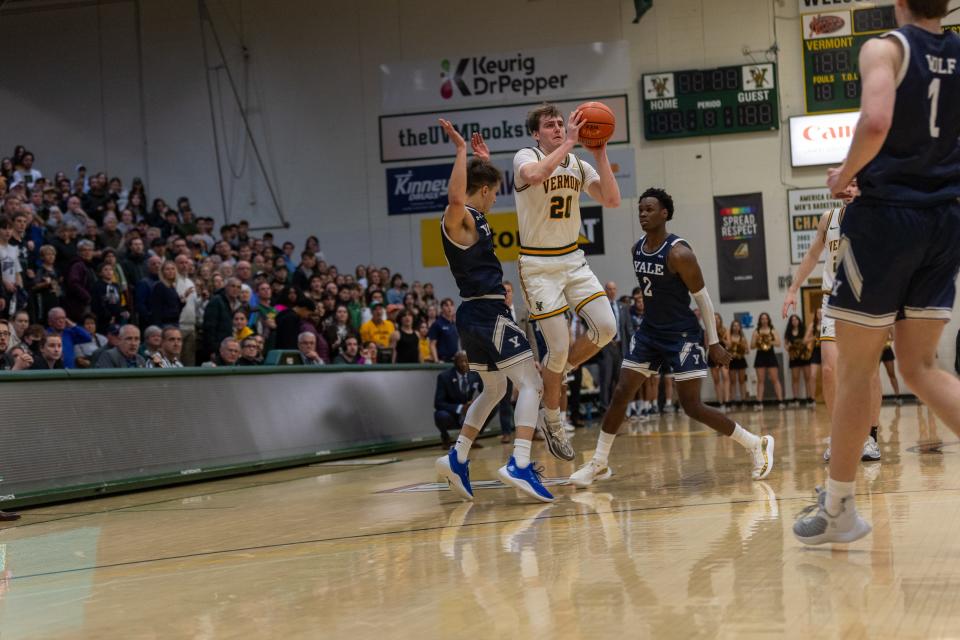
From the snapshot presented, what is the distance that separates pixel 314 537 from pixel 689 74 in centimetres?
1870

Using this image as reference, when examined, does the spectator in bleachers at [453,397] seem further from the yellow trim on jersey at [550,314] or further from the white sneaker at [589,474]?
the yellow trim on jersey at [550,314]

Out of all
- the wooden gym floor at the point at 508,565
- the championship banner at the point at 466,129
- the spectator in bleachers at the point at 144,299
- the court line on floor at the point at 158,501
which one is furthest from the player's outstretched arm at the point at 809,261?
the championship banner at the point at 466,129

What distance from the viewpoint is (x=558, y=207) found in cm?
666

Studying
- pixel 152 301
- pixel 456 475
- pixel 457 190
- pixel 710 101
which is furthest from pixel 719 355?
pixel 710 101

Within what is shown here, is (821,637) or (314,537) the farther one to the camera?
(314,537)

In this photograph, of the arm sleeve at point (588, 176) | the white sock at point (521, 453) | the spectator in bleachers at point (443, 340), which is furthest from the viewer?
the spectator in bleachers at point (443, 340)

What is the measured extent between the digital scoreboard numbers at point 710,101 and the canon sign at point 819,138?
0.49 metres

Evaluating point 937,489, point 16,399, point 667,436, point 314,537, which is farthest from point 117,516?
point 667,436

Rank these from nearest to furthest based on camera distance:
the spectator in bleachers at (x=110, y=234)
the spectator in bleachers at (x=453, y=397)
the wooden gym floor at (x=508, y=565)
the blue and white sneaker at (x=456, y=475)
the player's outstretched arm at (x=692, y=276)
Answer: the wooden gym floor at (x=508, y=565), the blue and white sneaker at (x=456, y=475), the player's outstretched arm at (x=692, y=276), the spectator in bleachers at (x=453, y=397), the spectator in bleachers at (x=110, y=234)

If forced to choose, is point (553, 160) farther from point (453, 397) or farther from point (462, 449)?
point (453, 397)

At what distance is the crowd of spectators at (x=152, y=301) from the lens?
10.6 m

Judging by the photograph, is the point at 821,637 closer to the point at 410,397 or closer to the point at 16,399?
the point at 16,399

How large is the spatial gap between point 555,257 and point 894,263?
3.38 meters

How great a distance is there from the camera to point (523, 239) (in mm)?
6766
